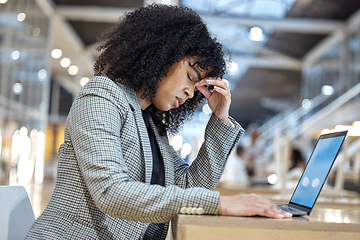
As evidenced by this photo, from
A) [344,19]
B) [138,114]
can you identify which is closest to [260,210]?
[138,114]

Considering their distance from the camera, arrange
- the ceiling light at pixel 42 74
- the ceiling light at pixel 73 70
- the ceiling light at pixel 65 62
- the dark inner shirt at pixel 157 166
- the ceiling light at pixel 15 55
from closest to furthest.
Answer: the dark inner shirt at pixel 157 166 < the ceiling light at pixel 15 55 < the ceiling light at pixel 42 74 < the ceiling light at pixel 65 62 < the ceiling light at pixel 73 70

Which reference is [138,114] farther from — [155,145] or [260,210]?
[260,210]

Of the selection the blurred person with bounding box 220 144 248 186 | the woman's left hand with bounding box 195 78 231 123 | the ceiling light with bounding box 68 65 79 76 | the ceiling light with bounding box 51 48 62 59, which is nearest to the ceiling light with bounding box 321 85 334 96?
the blurred person with bounding box 220 144 248 186

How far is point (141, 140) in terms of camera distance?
59.6 inches

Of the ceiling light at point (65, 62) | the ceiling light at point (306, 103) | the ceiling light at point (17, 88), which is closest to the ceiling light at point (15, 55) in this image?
the ceiling light at point (17, 88)

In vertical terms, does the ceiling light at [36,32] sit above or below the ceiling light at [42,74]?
above

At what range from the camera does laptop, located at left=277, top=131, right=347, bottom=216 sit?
1387 mm

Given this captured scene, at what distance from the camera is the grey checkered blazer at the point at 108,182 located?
1.24m

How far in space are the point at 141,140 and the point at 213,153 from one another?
1.17ft

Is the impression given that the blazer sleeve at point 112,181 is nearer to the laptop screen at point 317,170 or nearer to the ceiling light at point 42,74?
the laptop screen at point 317,170

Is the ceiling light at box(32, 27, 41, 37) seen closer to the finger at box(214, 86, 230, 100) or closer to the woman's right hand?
the finger at box(214, 86, 230, 100)

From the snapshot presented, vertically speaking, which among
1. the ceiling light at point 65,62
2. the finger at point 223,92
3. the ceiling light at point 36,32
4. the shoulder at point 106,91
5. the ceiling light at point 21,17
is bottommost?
the shoulder at point 106,91

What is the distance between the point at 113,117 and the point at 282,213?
1.78 feet

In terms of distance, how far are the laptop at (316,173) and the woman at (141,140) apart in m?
0.22
